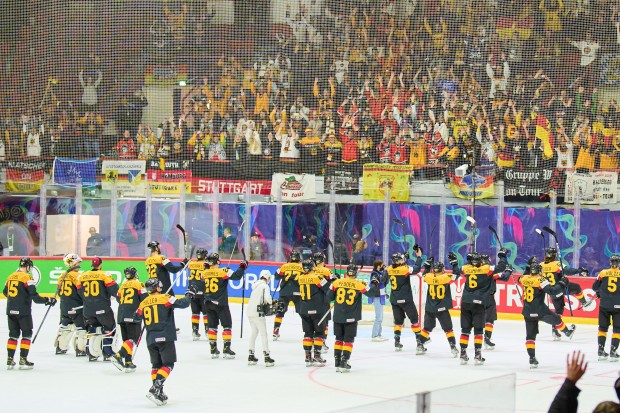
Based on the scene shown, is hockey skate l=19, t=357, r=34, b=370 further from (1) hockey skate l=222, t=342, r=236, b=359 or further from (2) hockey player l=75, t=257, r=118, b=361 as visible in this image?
(1) hockey skate l=222, t=342, r=236, b=359

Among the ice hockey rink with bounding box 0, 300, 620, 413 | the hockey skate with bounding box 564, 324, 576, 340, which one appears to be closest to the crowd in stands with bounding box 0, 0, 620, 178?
the hockey skate with bounding box 564, 324, 576, 340

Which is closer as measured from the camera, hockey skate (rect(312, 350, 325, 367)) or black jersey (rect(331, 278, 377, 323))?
black jersey (rect(331, 278, 377, 323))

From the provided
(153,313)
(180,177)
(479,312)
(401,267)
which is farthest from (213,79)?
(153,313)

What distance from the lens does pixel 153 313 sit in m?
10.2

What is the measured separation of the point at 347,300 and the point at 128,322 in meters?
2.59

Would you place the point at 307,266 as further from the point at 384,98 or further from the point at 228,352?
the point at 384,98

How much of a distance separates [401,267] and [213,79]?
12.3 metres

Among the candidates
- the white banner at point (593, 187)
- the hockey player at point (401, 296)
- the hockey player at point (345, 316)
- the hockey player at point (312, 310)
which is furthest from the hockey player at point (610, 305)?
the white banner at point (593, 187)

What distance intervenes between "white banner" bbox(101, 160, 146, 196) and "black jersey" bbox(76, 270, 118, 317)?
26.2 feet

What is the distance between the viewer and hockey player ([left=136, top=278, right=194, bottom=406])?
986 centimetres

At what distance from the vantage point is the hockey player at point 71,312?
42.9ft

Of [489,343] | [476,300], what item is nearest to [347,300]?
[476,300]

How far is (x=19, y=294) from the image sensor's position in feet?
39.6

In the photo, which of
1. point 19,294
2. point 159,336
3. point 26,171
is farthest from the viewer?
point 26,171
